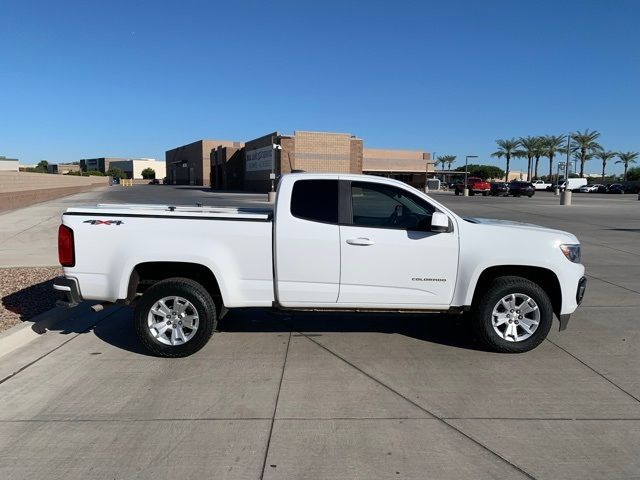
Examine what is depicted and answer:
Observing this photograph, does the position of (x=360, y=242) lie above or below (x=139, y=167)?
below

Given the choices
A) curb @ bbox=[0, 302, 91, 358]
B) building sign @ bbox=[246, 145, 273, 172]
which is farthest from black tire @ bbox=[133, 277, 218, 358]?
building sign @ bbox=[246, 145, 273, 172]

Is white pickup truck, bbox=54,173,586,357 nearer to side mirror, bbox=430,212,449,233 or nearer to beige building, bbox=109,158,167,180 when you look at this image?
side mirror, bbox=430,212,449,233

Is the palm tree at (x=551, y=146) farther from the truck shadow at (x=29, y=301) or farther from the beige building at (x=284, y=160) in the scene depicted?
the truck shadow at (x=29, y=301)

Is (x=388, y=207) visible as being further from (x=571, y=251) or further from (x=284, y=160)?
(x=284, y=160)

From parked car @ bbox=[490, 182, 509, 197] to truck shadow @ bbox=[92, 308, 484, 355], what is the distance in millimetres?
52758

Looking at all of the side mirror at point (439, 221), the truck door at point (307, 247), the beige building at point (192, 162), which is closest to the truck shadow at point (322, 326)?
the truck door at point (307, 247)

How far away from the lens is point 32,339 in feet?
19.8

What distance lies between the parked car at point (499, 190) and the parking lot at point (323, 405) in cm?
5236

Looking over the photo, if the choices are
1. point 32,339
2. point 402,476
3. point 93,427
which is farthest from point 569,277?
point 32,339

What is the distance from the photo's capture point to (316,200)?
551 cm

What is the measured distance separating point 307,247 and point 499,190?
55002 millimetres

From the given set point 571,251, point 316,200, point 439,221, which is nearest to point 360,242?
point 316,200

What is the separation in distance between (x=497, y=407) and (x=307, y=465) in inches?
69.0

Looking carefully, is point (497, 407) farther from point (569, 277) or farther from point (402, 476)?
point (569, 277)
